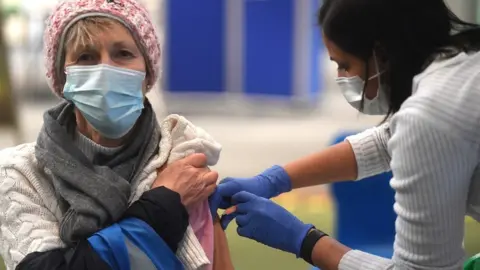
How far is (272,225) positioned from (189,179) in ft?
0.94

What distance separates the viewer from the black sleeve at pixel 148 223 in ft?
4.44

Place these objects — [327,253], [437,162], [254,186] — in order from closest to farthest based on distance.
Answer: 1. [437,162]
2. [327,253]
3. [254,186]

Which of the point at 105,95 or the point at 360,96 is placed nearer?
the point at 105,95

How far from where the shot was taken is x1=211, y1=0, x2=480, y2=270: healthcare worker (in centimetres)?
132

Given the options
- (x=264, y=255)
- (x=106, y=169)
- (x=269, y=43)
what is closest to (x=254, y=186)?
(x=106, y=169)

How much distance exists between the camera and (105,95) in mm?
1521

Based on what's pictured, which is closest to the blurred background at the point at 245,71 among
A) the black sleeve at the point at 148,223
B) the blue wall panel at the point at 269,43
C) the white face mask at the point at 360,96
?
the blue wall panel at the point at 269,43

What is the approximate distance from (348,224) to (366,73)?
152 centimetres

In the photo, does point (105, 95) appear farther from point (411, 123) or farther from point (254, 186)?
point (411, 123)

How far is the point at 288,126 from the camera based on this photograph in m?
7.70

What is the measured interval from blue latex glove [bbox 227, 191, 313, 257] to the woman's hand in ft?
0.54

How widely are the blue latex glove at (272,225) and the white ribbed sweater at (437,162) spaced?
0.92ft

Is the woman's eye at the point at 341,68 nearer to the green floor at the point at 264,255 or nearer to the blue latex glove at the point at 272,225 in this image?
the blue latex glove at the point at 272,225

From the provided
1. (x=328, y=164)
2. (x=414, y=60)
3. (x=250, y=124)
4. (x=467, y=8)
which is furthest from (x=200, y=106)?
(x=414, y=60)
